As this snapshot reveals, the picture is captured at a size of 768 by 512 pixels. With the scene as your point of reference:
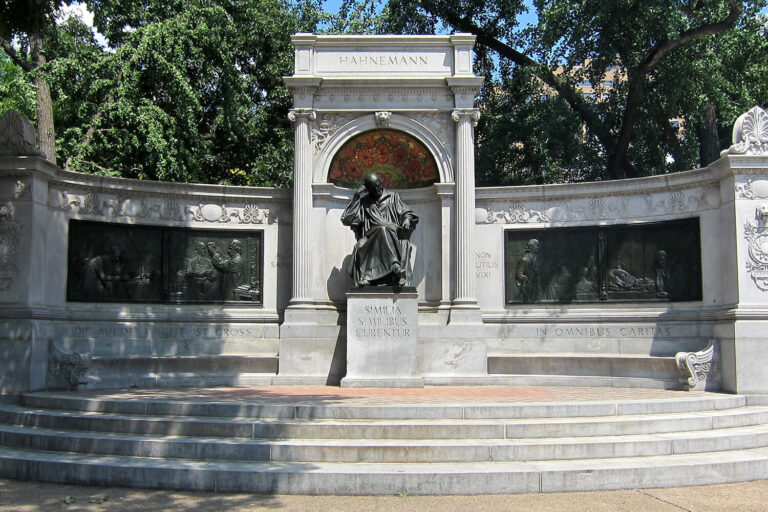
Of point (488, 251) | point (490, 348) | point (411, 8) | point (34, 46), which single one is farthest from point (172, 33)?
point (490, 348)

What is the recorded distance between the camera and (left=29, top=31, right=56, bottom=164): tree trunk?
2148 centimetres

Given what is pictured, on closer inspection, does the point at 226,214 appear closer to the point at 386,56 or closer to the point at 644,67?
the point at 386,56

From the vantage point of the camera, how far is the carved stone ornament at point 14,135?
1462cm

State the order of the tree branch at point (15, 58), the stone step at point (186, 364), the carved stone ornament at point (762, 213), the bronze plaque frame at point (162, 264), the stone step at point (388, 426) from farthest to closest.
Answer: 1. the tree branch at point (15, 58)
2. the bronze plaque frame at point (162, 264)
3. the stone step at point (186, 364)
4. the carved stone ornament at point (762, 213)
5. the stone step at point (388, 426)

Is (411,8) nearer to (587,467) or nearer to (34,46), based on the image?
(34,46)

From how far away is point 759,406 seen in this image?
1311 cm

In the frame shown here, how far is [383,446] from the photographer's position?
9.58 meters

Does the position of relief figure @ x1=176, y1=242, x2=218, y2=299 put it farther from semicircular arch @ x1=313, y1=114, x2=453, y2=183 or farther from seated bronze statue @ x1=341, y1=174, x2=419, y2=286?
seated bronze statue @ x1=341, y1=174, x2=419, y2=286

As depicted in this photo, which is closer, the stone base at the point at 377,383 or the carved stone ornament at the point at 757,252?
the carved stone ornament at the point at 757,252

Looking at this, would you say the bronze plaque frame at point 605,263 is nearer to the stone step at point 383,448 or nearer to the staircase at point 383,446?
the staircase at point 383,446

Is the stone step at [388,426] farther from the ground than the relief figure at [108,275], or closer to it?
closer to it

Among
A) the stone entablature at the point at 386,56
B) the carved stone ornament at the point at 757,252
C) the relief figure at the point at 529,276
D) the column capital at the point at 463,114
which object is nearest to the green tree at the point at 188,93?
the stone entablature at the point at 386,56

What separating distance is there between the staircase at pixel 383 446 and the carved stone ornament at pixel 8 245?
3570mm

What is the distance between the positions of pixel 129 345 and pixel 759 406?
1264 cm
